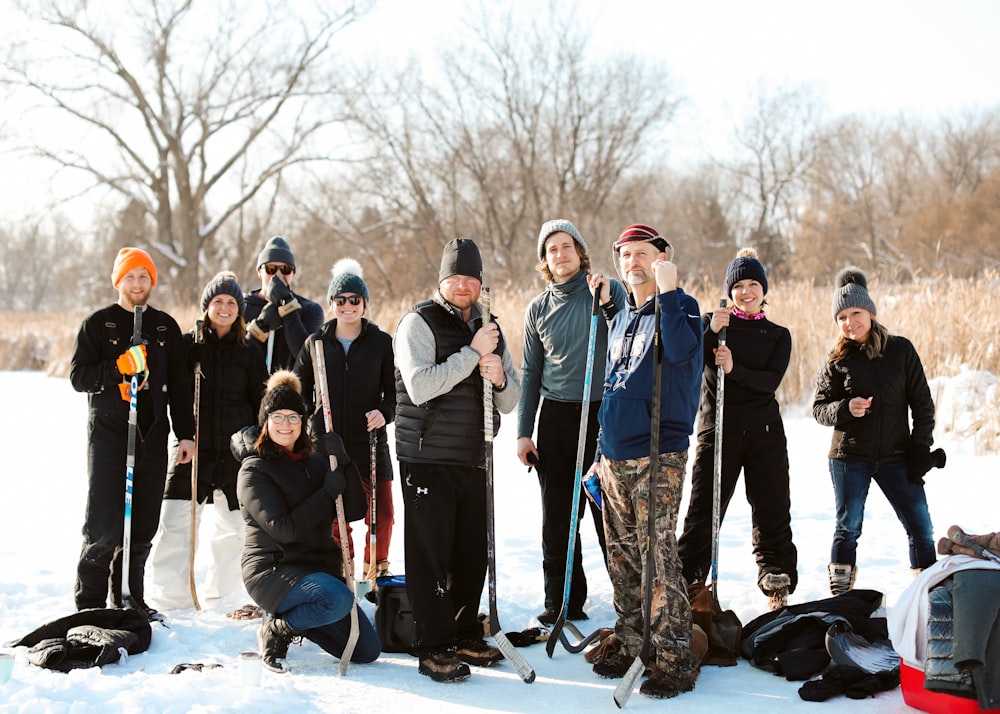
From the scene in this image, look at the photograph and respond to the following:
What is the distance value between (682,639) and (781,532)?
1.27 meters

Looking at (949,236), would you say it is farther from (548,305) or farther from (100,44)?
(548,305)

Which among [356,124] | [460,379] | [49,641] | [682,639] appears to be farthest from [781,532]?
[356,124]

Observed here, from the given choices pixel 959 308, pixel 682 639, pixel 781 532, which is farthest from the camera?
pixel 959 308

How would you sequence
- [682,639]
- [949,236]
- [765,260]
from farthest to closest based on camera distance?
1. [765,260]
2. [949,236]
3. [682,639]

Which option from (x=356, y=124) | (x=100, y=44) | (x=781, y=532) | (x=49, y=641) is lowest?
(x=49, y=641)

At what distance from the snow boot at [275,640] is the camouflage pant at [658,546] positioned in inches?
59.3

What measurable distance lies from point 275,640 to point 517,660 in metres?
1.08

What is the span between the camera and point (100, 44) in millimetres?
26625

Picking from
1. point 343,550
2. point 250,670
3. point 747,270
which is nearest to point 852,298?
point 747,270

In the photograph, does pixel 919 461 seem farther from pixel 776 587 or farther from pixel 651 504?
pixel 651 504

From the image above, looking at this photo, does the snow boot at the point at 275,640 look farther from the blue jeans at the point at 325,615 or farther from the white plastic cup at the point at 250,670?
the white plastic cup at the point at 250,670

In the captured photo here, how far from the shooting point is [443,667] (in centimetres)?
364

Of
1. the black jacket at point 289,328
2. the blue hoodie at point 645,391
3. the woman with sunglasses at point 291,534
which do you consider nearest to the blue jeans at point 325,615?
the woman with sunglasses at point 291,534

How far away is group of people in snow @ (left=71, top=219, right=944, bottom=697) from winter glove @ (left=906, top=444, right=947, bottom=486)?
0.01 m
